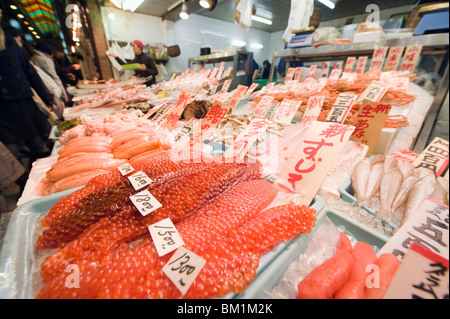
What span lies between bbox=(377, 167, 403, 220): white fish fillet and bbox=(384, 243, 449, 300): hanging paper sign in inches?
30.5

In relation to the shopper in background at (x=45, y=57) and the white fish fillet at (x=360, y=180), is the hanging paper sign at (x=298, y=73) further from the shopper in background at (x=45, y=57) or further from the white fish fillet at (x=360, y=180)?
the shopper in background at (x=45, y=57)

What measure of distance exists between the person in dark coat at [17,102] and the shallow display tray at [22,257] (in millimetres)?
4216

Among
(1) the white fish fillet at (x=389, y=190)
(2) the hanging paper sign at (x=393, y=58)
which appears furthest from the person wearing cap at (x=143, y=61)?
(1) the white fish fillet at (x=389, y=190)

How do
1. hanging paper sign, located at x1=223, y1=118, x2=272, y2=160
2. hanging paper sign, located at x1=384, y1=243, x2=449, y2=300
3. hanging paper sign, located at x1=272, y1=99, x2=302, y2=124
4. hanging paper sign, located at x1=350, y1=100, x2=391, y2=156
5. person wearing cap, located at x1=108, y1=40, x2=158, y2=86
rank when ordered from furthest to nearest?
person wearing cap, located at x1=108, y1=40, x2=158, y2=86, hanging paper sign, located at x1=272, y1=99, x2=302, y2=124, hanging paper sign, located at x1=350, y1=100, x2=391, y2=156, hanging paper sign, located at x1=223, y1=118, x2=272, y2=160, hanging paper sign, located at x1=384, y1=243, x2=449, y2=300

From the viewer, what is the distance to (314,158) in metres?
1.31

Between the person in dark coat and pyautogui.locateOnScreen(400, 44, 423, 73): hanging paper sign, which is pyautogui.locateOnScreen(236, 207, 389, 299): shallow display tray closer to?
pyautogui.locateOnScreen(400, 44, 423, 73): hanging paper sign

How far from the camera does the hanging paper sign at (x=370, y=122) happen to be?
1.83 meters

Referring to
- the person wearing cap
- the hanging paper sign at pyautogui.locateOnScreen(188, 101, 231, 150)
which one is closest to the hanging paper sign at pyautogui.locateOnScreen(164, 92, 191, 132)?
the hanging paper sign at pyautogui.locateOnScreen(188, 101, 231, 150)

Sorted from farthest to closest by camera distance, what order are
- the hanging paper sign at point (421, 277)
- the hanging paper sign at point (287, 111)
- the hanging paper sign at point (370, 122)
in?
the hanging paper sign at point (287, 111) < the hanging paper sign at point (370, 122) < the hanging paper sign at point (421, 277)

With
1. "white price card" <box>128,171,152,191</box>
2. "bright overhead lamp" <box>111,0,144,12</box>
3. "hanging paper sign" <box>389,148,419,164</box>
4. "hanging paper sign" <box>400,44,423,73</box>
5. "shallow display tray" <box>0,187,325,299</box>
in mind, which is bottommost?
"shallow display tray" <box>0,187,325,299</box>

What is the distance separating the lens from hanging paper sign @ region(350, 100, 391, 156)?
1827 mm

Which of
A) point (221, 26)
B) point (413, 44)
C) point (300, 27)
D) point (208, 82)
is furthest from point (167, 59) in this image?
point (413, 44)

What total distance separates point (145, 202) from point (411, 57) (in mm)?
4481

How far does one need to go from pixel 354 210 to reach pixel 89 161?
2.08 meters
